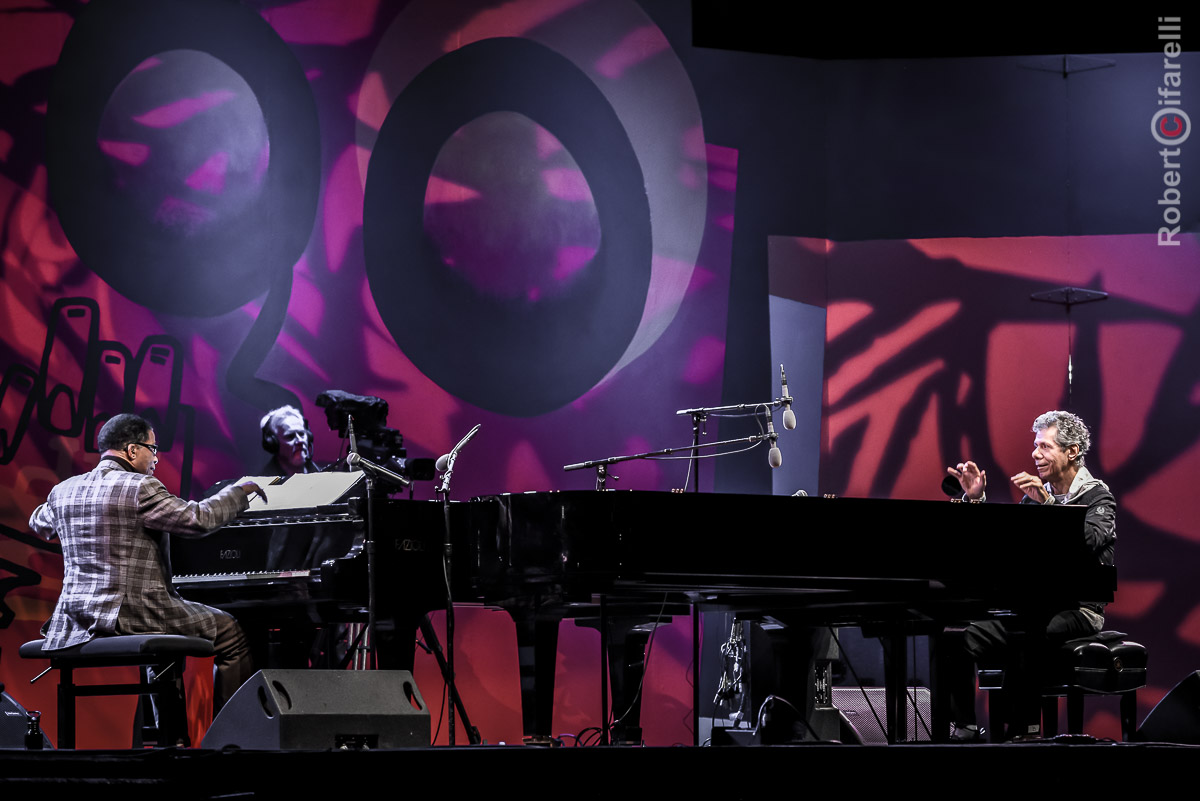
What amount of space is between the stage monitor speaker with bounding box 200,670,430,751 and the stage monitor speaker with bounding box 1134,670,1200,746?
10.5 feet

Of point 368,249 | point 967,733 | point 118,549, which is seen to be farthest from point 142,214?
point 967,733

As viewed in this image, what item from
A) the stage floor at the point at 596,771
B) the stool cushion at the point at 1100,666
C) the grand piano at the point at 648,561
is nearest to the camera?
the stage floor at the point at 596,771

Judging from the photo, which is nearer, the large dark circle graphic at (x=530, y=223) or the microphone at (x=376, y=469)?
the microphone at (x=376, y=469)

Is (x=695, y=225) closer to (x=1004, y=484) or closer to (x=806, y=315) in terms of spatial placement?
(x=806, y=315)

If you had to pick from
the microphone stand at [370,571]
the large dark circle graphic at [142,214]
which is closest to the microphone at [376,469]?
the microphone stand at [370,571]

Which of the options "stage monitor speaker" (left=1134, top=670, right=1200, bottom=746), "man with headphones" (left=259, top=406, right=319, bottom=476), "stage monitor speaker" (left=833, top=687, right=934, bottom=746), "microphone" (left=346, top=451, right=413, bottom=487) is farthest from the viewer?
"man with headphones" (left=259, top=406, right=319, bottom=476)

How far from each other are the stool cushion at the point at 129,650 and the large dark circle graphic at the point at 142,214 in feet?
8.18

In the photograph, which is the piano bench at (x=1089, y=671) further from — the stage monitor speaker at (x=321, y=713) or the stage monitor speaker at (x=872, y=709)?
the stage monitor speaker at (x=321, y=713)

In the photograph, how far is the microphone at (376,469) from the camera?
15.0 feet

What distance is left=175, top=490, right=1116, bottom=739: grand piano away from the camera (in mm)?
4305

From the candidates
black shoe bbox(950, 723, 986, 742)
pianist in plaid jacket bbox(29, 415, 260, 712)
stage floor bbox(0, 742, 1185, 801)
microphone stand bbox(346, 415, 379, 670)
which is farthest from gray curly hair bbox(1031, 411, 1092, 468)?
pianist in plaid jacket bbox(29, 415, 260, 712)

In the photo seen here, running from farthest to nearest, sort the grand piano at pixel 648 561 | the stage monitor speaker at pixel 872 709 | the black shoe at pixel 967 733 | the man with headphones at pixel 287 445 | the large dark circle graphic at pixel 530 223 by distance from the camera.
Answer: the large dark circle graphic at pixel 530 223 < the man with headphones at pixel 287 445 < the stage monitor speaker at pixel 872 709 < the black shoe at pixel 967 733 < the grand piano at pixel 648 561

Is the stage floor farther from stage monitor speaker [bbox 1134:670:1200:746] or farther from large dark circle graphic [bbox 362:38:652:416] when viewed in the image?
large dark circle graphic [bbox 362:38:652:416]

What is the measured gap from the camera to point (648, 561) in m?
4.27
